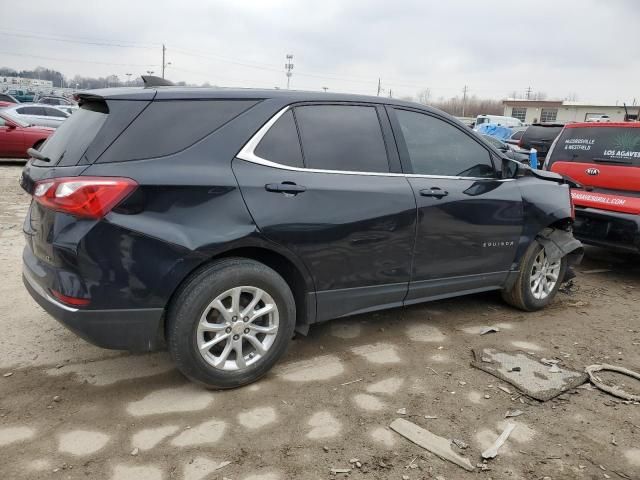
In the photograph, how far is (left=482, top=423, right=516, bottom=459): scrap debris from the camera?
2617 mm

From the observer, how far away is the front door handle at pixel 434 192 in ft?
12.1

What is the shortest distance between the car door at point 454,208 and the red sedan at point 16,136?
11.9 metres

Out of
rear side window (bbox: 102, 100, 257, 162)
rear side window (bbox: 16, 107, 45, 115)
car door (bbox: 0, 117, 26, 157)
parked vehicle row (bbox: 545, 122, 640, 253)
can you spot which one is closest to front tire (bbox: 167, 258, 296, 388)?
rear side window (bbox: 102, 100, 257, 162)

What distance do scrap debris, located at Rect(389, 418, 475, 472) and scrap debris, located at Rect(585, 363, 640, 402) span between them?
4.31 ft

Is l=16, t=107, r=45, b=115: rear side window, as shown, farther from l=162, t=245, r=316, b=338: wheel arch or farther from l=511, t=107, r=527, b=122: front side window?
l=511, t=107, r=527, b=122: front side window

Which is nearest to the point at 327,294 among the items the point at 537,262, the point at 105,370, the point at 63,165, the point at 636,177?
the point at 105,370

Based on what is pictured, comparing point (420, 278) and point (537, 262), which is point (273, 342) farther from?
point (537, 262)

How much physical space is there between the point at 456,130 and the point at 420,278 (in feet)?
3.99

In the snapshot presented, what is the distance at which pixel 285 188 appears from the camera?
3.11 meters

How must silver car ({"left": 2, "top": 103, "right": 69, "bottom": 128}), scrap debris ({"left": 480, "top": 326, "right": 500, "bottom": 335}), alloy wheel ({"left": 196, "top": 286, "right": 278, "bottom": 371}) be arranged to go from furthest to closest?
1. silver car ({"left": 2, "top": 103, "right": 69, "bottom": 128})
2. scrap debris ({"left": 480, "top": 326, "right": 500, "bottom": 335})
3. alloy wheel ({"left": 196, "top": 286, "right": 278, "bottom": 371})

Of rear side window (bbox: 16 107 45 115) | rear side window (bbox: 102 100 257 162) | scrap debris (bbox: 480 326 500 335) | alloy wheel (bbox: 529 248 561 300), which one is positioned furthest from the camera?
rear side window (bbox: 16 107 45 115)

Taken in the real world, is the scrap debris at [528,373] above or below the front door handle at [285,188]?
below

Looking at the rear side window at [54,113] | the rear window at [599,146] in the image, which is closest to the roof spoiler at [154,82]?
Answer: the rear window at [599,146]

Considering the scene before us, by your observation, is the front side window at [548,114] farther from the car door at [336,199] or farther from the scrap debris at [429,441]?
the scrap debris at [429,441]
